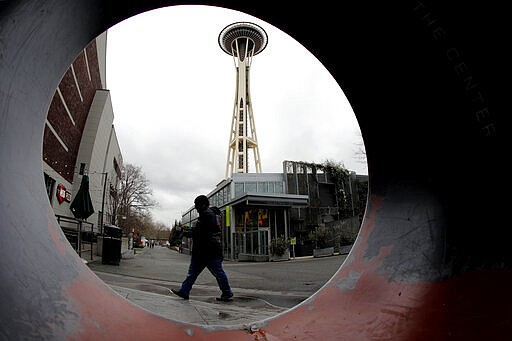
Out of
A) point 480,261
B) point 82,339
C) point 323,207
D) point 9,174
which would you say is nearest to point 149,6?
point 9,174

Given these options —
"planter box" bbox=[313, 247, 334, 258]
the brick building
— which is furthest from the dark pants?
"planter box" bbox=[313, 247, 334, 258]

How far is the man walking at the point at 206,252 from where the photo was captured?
4.69 meters

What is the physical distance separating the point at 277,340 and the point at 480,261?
3.30 feet

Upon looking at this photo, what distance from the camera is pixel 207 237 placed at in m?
5.04

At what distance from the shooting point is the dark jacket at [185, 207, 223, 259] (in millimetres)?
4941

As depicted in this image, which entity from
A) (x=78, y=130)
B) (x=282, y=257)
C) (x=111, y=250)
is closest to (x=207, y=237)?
(x=111, y=250)

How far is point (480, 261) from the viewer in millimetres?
1341

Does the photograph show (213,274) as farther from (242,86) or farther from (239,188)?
(242,86)

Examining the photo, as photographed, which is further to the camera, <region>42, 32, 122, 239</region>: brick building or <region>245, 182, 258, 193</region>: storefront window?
<region>245, 182, 258, 193</region>: storefront window

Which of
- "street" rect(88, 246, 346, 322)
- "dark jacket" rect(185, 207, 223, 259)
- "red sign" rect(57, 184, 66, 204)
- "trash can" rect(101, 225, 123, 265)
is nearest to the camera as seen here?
→ "street" rect(88, 246, 346, 322)

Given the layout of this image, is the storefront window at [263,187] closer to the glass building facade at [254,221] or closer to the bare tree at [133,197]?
the glass building facade at [254,221]

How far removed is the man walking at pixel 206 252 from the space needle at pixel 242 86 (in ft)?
121

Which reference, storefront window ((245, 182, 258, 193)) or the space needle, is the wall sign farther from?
the space needle

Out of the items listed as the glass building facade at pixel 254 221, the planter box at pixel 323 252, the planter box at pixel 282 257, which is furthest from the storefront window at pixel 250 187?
the planter box at pixel 323 252
